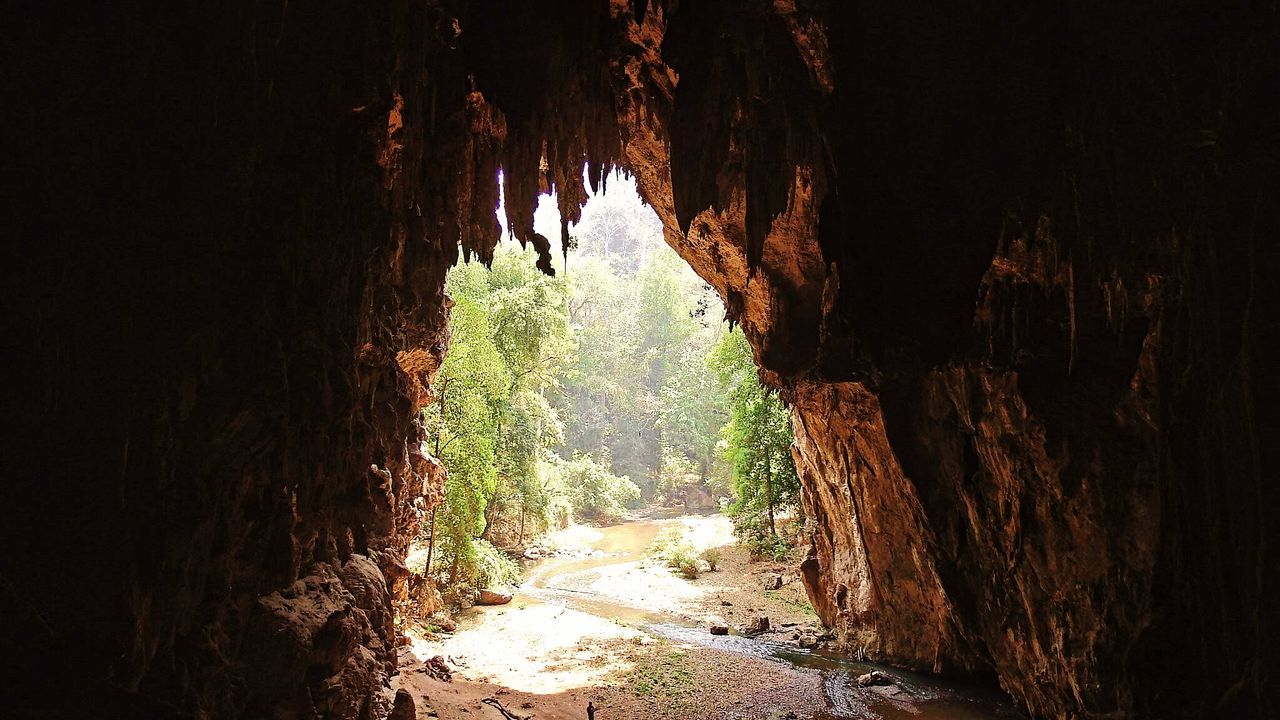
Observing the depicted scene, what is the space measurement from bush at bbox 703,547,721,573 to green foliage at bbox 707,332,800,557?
1.55 meters

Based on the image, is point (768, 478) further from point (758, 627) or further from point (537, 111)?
point (537, 111)

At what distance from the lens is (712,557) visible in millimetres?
22641

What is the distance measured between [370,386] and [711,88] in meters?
5.19

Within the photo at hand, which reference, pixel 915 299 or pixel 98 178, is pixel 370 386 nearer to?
pixel 98 178

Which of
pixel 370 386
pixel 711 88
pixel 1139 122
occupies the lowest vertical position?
pixel 370 386

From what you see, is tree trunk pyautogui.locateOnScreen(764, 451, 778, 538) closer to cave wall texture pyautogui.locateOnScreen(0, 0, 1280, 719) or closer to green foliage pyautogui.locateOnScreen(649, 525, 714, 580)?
green foliage pyautogui.locateOnScreen(649, 525, 714, 580)

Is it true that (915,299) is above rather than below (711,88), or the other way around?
below

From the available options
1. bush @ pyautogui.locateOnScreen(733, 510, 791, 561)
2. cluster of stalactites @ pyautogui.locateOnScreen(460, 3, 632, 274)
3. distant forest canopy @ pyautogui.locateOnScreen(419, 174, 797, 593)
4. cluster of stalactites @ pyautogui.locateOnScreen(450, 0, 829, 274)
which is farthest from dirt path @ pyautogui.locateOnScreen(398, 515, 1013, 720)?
cluster of stalactites @ pyautogui.locateOnScreen(450, 0, 829, 274)

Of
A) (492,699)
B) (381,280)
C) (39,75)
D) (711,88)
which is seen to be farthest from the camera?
(492,699)

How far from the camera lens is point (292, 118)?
5.71 metres

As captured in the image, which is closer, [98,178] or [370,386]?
[98,178]

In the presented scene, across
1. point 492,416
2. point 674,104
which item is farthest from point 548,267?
point 492,416

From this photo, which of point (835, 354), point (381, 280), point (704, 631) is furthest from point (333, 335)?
point (704, 631)

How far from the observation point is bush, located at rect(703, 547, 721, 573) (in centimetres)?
2195
